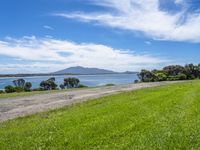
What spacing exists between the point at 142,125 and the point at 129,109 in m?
4.51

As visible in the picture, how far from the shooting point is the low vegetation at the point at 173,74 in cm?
7125

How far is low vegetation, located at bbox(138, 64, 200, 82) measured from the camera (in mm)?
71250

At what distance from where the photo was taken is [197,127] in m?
12.2

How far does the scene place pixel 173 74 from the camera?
267ft

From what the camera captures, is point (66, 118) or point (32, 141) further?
point (66, 118)

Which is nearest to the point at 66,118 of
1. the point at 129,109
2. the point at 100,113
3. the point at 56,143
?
the point at 100,113

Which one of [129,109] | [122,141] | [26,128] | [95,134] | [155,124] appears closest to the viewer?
[122,141]

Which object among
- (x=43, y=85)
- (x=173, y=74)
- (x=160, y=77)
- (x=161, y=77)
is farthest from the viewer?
(x=173, y=74)

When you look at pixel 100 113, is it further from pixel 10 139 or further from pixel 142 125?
pixel 10 139

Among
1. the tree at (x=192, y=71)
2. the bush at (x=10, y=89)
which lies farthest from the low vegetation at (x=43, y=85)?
Answer: the tree at (x=192, y=71)

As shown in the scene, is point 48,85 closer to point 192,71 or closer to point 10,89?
point 10,89

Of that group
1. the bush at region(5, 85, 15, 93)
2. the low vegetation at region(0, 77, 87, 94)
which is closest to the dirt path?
the bush at region(5, 85, 15, 93)

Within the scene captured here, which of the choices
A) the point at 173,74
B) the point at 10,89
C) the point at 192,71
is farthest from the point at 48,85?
the point at 192,71

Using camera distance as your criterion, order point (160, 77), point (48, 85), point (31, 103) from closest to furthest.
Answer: point (31, 103) → point (48, 85) → point (160, 77)
